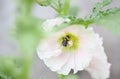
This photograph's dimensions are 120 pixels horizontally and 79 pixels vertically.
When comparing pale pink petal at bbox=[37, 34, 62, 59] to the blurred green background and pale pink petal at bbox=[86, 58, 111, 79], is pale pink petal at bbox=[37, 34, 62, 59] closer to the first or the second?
pale pink petal at bbox=[86, 58, 111, 79]

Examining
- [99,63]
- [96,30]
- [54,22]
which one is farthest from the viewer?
[96,30]

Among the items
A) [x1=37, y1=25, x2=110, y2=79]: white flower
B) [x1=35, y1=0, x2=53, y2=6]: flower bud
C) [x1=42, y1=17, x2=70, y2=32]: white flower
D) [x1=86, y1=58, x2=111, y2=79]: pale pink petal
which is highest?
[x1=35, y1=0, x2=53, y2=6]: flower bud

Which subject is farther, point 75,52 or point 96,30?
point 96,30

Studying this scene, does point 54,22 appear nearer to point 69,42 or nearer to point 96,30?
point 69,42

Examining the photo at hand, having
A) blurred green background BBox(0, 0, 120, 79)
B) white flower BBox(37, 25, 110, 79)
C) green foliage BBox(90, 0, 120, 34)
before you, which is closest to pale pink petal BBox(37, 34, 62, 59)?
white flower BBox(37, 25, 110, 79)

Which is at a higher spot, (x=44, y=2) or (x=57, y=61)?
(x=44, y=2)

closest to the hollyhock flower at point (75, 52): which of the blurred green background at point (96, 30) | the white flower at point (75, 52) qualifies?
the white flower at point (75, 52)

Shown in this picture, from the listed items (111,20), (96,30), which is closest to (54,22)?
(111,20)

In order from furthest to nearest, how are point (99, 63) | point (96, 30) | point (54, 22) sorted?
point (96, 30)
point (99, 63)
point (54, 22)

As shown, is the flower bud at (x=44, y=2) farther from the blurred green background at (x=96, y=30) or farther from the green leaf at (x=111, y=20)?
the blurred green background at (x=96, y=30)
